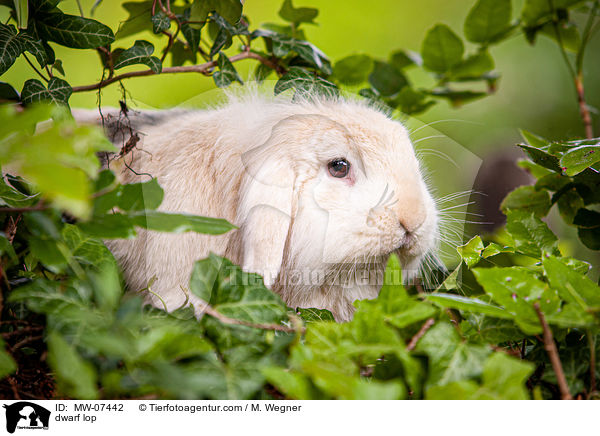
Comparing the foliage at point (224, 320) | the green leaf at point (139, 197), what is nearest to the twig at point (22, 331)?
the foliage at point (224, 320)

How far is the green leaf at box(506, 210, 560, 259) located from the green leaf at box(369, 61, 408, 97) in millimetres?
462

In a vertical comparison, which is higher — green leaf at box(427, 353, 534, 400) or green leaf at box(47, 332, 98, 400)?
green leaf at box(47, 332, 98, 400)

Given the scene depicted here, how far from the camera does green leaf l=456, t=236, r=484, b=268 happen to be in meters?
0.54

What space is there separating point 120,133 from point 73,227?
1.23 feet

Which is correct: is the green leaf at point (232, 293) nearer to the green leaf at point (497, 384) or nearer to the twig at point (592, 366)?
the green leaf at point (497, 384)

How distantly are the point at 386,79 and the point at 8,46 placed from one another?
2.11 feet

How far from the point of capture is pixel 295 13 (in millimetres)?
815

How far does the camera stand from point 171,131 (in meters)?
0.74

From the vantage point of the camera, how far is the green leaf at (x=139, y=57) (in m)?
0.63

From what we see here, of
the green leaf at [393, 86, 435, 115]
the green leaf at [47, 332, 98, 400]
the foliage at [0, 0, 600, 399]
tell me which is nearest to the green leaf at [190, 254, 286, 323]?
the foliage at [0, 0, 600, 399]

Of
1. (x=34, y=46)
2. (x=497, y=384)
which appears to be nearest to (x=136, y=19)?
(x=34, y=46)

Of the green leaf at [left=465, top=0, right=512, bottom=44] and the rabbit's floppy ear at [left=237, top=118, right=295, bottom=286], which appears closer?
the rabbit's floppy ear at [left=237, top=118, right=295, bottom=286]

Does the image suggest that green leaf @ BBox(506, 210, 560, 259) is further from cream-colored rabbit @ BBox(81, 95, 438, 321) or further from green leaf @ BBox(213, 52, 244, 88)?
green leaf @ BBox(213, 52, 244, 88)
